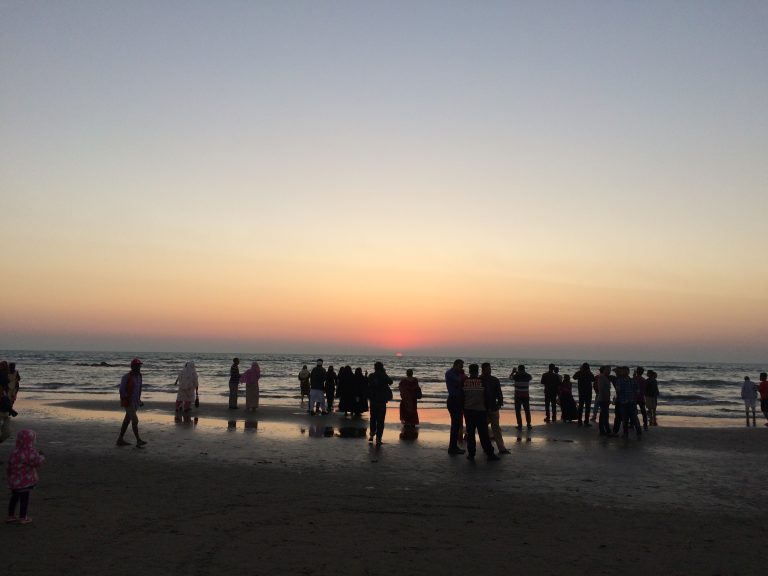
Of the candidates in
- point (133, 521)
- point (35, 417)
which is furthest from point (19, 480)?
point (35, 417)

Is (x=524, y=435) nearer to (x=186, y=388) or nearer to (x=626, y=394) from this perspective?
(x=626, y=394)

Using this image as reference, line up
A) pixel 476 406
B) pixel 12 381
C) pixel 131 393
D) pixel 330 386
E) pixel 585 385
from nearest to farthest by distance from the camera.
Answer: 1. pixel 476 406
2. pixel 131 393
3. pixel 12 381
4. pixel 585 385
5. pixel 330 386

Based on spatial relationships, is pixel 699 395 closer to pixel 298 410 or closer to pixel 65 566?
pixel 298 410

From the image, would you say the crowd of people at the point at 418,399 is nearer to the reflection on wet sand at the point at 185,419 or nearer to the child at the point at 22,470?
the child at the point at 22,470

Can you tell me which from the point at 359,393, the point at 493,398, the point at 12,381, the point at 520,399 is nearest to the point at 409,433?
the point at 520,399

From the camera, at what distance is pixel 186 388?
21.5 metres

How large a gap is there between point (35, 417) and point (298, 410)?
30.1 feet

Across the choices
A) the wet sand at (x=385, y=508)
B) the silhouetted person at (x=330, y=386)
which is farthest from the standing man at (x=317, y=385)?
the wet sand at (x=385, y=508)

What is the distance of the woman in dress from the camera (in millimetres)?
17375

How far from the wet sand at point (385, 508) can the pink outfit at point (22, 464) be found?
1.72ft

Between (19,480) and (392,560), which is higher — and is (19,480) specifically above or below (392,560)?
above

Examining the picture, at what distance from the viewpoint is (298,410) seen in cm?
2427

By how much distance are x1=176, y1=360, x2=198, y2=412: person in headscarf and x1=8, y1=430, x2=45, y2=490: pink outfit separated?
47.2ft

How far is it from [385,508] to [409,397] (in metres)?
9.26
